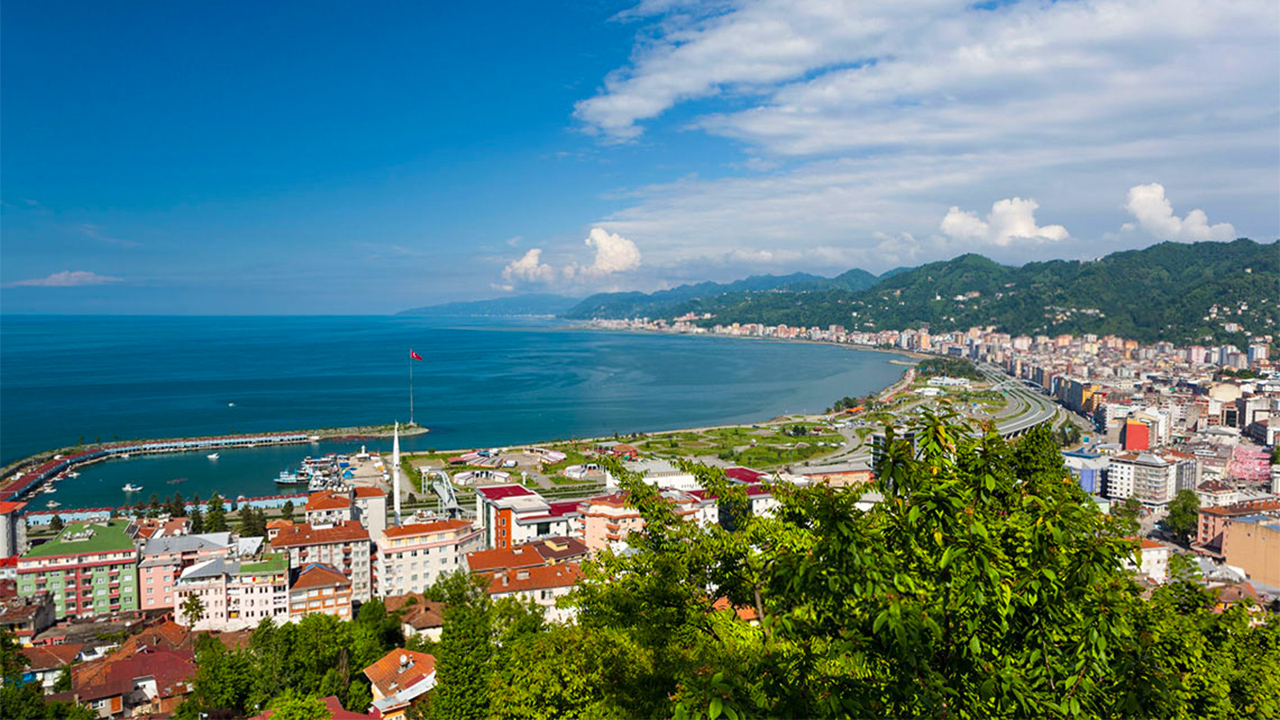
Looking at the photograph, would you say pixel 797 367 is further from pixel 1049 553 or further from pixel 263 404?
pixel 1049 553

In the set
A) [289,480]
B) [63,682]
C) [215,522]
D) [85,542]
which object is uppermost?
[85,542]

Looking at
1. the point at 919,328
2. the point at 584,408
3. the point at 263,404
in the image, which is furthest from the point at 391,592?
the point at 919,328

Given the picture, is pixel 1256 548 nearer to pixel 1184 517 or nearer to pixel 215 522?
pixel 1184 517

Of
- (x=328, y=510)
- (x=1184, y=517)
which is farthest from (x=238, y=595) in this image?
(x=1184, y=517)

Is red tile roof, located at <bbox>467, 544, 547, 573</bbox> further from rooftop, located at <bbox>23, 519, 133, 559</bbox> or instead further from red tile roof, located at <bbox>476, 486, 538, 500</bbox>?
rooftop, located at <bbox>23, 519, 133, 559</bbox>

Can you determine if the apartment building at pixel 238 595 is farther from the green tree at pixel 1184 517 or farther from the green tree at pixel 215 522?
the green tree at pixel 1184 517

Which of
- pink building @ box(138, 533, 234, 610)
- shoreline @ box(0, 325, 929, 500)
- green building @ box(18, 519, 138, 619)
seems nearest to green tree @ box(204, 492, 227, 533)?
pink building @ box(138, 533, 234, 610)

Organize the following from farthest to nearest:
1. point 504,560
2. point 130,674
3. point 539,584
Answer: point 504,560 → point 539,584 → point 130,674

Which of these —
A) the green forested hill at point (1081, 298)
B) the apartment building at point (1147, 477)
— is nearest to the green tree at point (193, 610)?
the apartment building at point (1147, 477)
